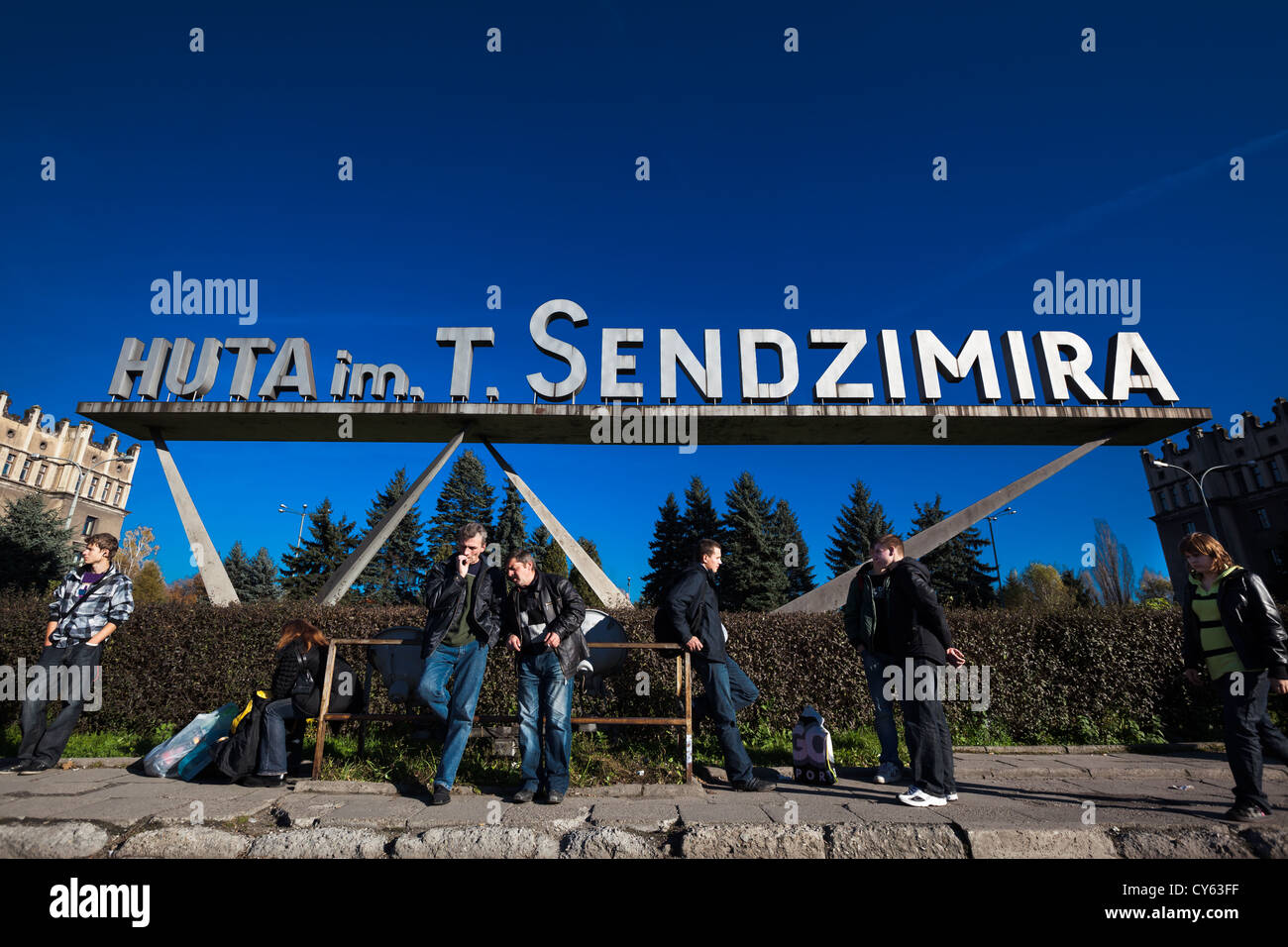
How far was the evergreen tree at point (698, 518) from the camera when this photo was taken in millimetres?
43188

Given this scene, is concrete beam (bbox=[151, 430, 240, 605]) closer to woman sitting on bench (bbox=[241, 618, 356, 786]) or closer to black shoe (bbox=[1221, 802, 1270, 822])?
woman sitting on bench (bbox=[241, 618, 356, 786])

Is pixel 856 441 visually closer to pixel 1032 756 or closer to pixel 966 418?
pixel 966 418

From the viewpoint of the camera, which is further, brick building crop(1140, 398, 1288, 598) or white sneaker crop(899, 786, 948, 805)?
brick building crop(1140, 398, 1288, 598)

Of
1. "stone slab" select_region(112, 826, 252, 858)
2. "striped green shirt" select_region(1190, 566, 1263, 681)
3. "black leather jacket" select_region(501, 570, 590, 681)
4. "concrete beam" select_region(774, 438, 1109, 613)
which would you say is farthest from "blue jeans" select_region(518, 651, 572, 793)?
"concrete beam" select_region(774, 438, 1109, 613)

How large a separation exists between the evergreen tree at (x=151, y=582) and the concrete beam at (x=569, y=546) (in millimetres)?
38079

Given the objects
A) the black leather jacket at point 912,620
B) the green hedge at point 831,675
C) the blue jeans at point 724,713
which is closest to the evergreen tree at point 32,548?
the green hedge at point 831,675

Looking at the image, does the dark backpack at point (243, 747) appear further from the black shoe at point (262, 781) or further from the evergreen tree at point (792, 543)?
the evergreen tree at point (792, 543)

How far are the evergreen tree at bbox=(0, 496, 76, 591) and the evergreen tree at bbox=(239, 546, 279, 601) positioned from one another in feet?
51.8

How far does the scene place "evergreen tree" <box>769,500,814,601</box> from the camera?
139 ft

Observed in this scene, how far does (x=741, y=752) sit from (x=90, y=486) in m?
72.8
